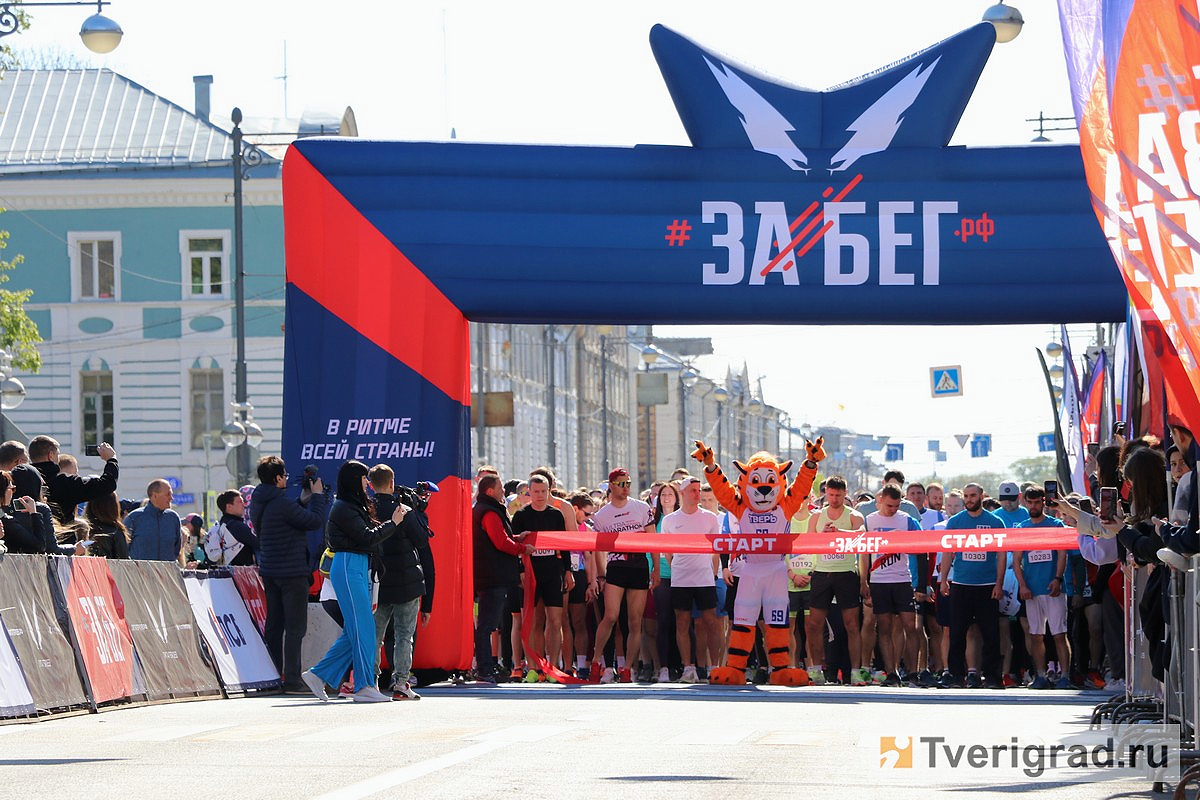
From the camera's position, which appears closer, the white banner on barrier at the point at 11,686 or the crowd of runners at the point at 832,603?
the white banner on barrier at the point at 11,686

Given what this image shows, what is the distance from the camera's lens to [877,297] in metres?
15.5

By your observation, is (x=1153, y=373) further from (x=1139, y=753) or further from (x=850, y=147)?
(x=850, y=147)

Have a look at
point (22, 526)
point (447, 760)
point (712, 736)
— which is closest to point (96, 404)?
point (22, 526)

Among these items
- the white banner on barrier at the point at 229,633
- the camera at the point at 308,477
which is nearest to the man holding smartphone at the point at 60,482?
the white banner on barrier at the point at 229,633

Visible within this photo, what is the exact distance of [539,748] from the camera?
33.2ft

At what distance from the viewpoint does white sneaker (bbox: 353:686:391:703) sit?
46.1ft

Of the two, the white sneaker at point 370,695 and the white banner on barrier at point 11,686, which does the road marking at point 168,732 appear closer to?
the white banner on barrier at point 11,686

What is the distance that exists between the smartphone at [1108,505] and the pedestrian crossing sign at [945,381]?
51241mm

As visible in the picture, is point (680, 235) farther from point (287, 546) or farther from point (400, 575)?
point (287, 546)

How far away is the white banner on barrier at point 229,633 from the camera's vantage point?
1538 cm

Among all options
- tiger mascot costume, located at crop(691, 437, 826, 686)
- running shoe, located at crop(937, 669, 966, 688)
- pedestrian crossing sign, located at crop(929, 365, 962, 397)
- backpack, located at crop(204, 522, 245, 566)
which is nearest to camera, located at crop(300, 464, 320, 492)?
backpack, located at crop(204, 522, 245, 566)

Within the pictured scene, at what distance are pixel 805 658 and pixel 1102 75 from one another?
374 inches

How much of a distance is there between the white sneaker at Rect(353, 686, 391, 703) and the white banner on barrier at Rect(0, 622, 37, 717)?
8.27ft

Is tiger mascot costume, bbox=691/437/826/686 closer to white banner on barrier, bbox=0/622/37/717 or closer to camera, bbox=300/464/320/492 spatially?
camera, bbox=300/464/320/492
